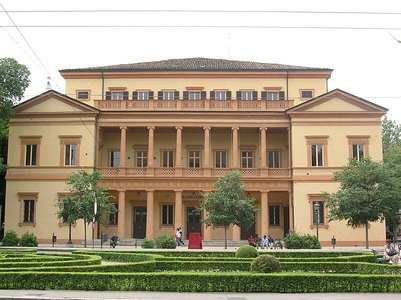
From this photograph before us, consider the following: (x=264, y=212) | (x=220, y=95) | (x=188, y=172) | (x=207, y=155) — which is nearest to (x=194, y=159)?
(x=188, y=172)

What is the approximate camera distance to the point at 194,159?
2002 inches

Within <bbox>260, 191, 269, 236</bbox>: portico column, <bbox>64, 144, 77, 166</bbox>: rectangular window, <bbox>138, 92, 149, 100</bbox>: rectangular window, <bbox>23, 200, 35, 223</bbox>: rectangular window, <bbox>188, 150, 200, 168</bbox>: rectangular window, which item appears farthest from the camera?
<bbox>138, 92, 149, 100</bbox>: rectangular window

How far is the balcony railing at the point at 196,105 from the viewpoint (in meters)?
48.4

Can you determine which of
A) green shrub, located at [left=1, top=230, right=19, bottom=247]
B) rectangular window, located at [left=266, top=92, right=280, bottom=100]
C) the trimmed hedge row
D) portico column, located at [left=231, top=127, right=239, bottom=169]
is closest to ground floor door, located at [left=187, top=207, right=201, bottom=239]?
portico column, located at [left=231, top=127, right=239, bottom=169]

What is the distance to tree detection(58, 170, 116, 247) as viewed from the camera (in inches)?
1556

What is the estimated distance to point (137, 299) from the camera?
610 inches

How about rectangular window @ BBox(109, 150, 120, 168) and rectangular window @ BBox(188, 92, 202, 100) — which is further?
rectangular window @ BBox(188, 92, 202, 100)

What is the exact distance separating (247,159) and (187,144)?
6055 mm

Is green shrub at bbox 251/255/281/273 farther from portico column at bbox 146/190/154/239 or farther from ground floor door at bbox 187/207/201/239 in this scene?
ground floor door at bbox 187/207/201/239

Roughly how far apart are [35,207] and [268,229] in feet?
70.6

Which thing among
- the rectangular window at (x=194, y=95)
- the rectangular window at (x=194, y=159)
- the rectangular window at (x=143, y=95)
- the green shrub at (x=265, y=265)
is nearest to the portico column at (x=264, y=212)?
the rectangular window at (x=194, y=159)

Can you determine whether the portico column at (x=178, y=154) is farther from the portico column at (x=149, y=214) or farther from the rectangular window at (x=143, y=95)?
the rectangular window at (x=143, y=95)

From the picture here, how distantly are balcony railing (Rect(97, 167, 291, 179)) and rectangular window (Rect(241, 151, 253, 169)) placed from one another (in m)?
3.26

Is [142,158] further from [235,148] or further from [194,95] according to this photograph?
[235,148]
